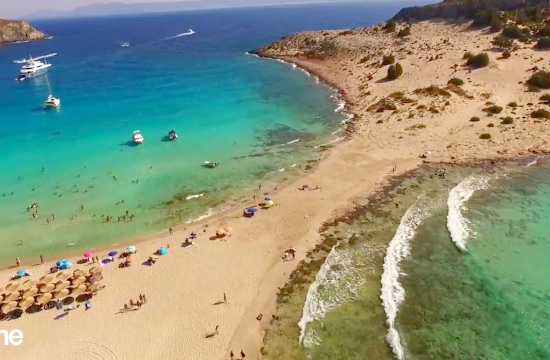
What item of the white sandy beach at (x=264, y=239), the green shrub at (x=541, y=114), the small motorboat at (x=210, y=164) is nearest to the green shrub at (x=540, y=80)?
the white sandy beach at (x=264, y=239)

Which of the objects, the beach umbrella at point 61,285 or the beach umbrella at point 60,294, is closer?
the beach umbrella at point 60,294

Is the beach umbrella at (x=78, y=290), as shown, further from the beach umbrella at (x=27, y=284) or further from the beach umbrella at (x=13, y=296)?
the beach umbrella at (x=13, y=296)

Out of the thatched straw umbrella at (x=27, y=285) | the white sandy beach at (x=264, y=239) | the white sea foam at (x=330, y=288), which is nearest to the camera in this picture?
the white sandy beach at (x=264, y=239)

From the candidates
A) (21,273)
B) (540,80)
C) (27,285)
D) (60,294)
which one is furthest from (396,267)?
(540,80)

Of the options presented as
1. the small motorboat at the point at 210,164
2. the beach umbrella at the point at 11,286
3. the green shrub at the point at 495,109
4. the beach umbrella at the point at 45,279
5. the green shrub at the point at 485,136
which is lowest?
the beach umbrella at the point at 45,279

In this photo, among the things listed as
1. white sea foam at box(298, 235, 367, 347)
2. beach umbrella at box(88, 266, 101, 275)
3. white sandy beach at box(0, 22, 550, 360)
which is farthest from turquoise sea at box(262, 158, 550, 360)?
beach umbrella at box(88, 266, 101, 275)

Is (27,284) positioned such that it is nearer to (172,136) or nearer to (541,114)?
(172,136)

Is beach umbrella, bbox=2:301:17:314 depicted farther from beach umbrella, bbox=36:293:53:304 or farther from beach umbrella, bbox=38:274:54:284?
beach umbrella, bbox=38:274:54:284
